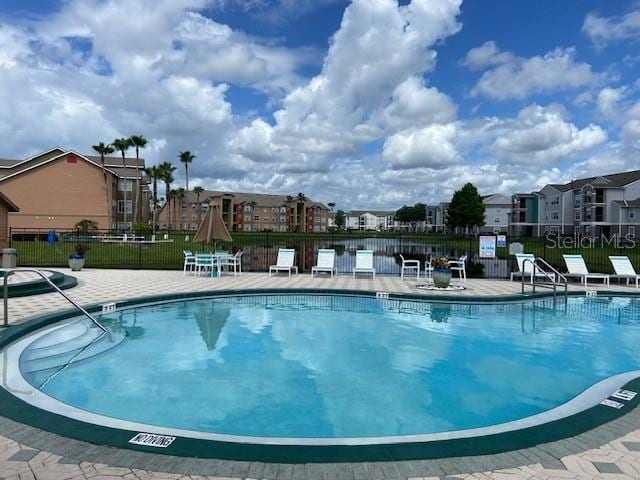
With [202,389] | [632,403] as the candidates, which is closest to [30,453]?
[202,389]

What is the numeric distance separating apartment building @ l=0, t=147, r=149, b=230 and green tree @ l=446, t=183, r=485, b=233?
47087 mm

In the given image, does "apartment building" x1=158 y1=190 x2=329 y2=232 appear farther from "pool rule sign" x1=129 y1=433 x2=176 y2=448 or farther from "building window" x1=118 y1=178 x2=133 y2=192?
"pool rule sign" x1=129 y1=433 x2=176 y2=448

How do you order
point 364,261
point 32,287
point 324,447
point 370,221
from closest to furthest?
point 324,447 < point 32,287 < point 364,261 < point 370,221

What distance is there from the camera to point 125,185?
51188mm

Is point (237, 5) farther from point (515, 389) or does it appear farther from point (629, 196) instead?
point (629, 196)

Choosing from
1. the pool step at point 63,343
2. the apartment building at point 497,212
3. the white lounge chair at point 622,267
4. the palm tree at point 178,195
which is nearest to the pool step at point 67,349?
the pool step at point 63,343

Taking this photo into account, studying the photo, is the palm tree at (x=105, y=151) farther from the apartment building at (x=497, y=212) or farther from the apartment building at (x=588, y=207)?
the apartment building at (x=497, y=212)

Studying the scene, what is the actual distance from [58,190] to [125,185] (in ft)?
23.2

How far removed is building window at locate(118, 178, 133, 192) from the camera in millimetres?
51553

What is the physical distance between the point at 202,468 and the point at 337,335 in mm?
5584

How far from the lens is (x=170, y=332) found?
8516 millimetres

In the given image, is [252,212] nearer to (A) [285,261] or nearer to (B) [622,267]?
(A) [285,261]

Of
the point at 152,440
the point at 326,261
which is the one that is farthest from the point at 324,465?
the point at 326,261

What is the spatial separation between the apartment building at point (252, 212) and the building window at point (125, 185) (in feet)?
117
